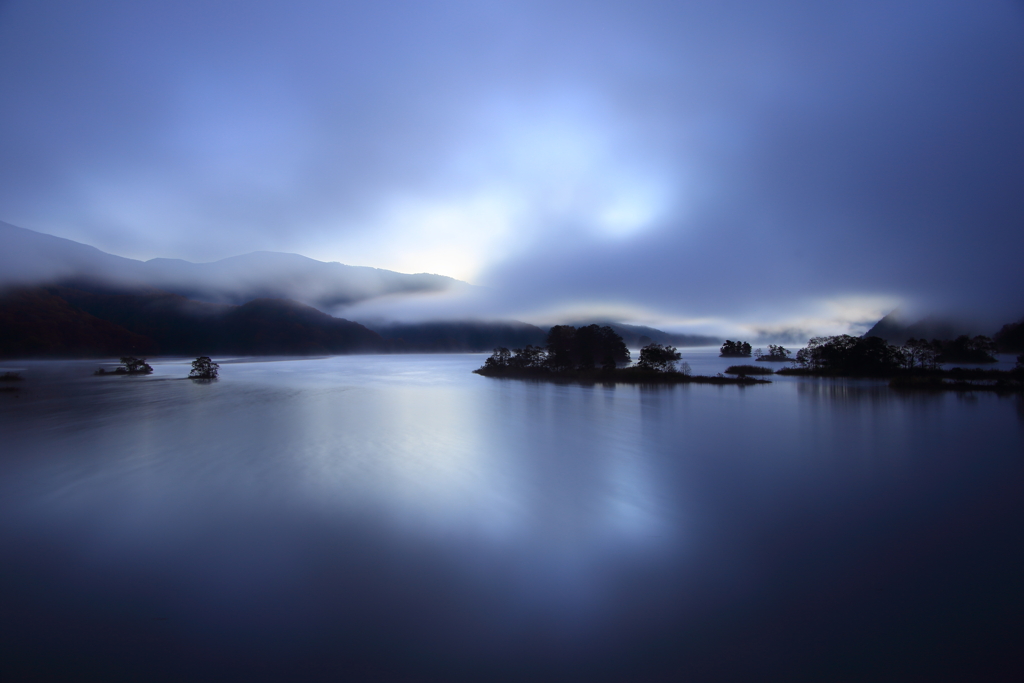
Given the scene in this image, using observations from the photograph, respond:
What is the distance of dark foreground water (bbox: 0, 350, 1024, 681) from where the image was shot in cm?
355

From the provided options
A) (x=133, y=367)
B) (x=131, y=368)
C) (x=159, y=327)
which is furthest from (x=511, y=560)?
(x=159, y=327)

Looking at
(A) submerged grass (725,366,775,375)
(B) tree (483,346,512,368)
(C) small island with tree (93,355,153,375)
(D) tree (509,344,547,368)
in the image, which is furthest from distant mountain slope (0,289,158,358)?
(A) submerged grass (725,366,775,375)

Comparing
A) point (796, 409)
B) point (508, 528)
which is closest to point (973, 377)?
point (796, 409)

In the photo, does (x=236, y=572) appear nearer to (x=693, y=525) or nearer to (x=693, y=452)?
(x=693, y=525)

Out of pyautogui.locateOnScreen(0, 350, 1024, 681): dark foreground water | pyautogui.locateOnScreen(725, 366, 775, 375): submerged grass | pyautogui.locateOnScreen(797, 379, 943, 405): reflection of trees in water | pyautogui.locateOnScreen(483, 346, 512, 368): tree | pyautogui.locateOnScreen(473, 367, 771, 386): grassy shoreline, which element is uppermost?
pyautogui.locateOnScreen(483, 346, 512, 368): tree

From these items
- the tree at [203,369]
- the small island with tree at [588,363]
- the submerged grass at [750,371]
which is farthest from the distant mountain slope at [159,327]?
the submerged grass at [750,371]

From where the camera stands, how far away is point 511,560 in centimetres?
539

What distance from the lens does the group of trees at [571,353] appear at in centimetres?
4297

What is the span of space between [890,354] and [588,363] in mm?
25227

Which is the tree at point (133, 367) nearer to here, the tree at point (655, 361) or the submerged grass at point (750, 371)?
the tree at point (655, 361)

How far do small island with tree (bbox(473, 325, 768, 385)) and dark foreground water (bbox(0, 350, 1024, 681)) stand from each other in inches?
914

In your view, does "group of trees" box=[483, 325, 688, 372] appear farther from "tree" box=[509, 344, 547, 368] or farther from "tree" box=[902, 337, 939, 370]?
"tree" box=[902, 337, 939, 370]

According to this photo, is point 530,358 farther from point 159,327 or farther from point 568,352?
point 159,327

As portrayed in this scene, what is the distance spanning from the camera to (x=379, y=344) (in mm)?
175625
